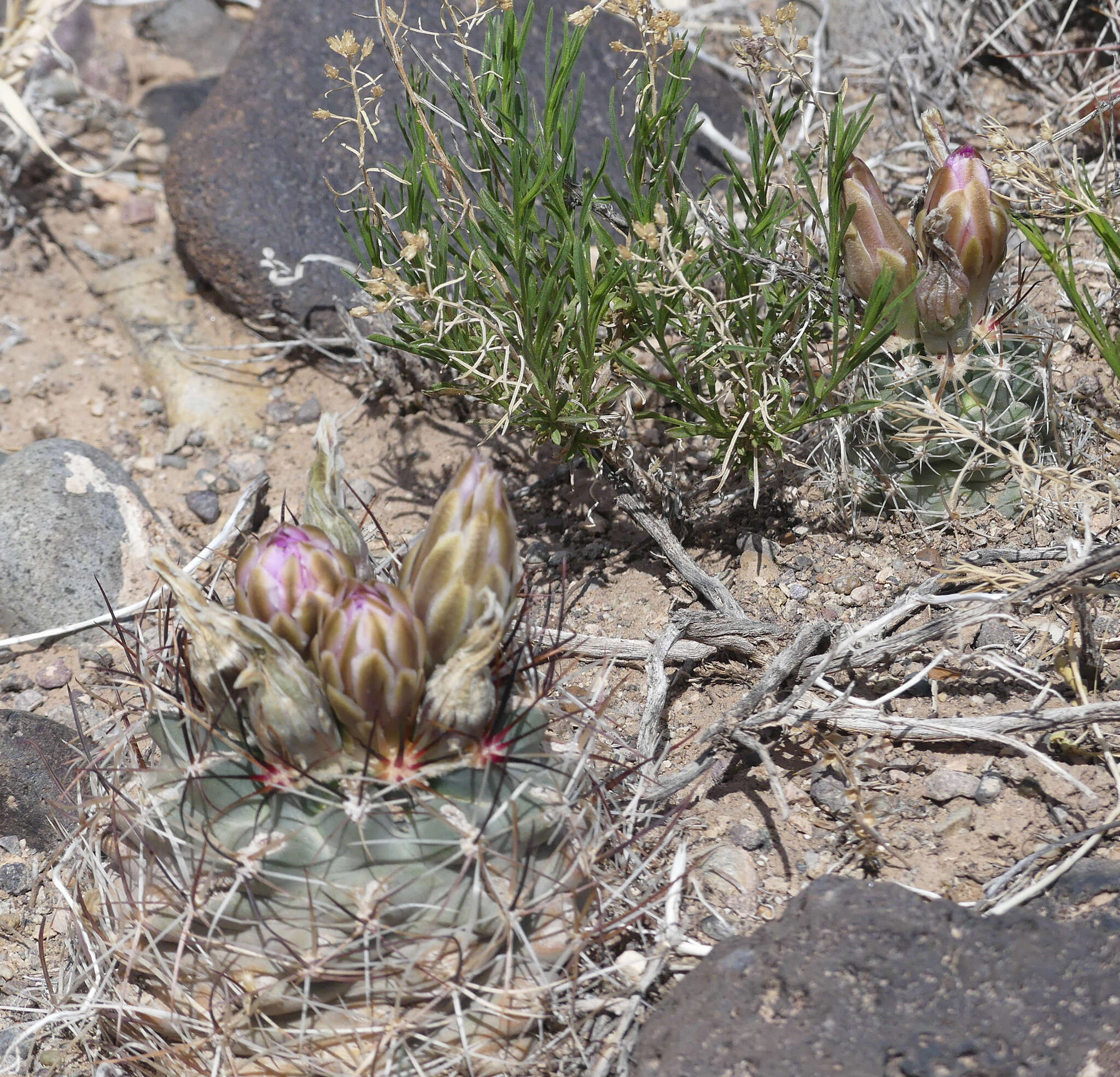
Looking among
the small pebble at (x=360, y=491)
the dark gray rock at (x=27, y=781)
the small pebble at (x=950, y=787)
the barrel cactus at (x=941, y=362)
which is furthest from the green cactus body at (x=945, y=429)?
the dark gray rock at (x=27, y=781)

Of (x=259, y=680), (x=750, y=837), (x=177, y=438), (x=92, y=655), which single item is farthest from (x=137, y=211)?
(x=750, y=837)

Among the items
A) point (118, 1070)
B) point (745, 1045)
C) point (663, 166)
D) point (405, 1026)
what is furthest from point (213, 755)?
point (663, 166)

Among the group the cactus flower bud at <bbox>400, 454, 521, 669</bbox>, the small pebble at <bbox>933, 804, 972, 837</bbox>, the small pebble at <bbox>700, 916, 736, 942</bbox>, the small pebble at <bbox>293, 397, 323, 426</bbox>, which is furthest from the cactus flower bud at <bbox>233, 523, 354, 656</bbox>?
the small pebble at <bbox>293, 397, 323, 426</bbox>

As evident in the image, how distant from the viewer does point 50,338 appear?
405 centimetres

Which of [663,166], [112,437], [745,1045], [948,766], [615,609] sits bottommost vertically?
[112,437]

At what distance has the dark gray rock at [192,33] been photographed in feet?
17.0

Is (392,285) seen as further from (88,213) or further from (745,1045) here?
(88,213)

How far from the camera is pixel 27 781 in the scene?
2510mm

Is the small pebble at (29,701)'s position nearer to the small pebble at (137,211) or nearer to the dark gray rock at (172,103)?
the small pebble at (137,211)

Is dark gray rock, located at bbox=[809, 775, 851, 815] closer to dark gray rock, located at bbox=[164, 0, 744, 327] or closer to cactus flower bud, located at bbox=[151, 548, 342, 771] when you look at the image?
cactus flower bud, located at bbox=[151, 548, 342, 771]

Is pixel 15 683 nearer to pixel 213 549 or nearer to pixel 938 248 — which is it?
pixel 213 549

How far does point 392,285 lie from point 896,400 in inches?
45.3

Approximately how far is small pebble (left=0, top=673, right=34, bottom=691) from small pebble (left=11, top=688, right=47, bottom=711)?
0.02m

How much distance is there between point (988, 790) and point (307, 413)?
2.49m
